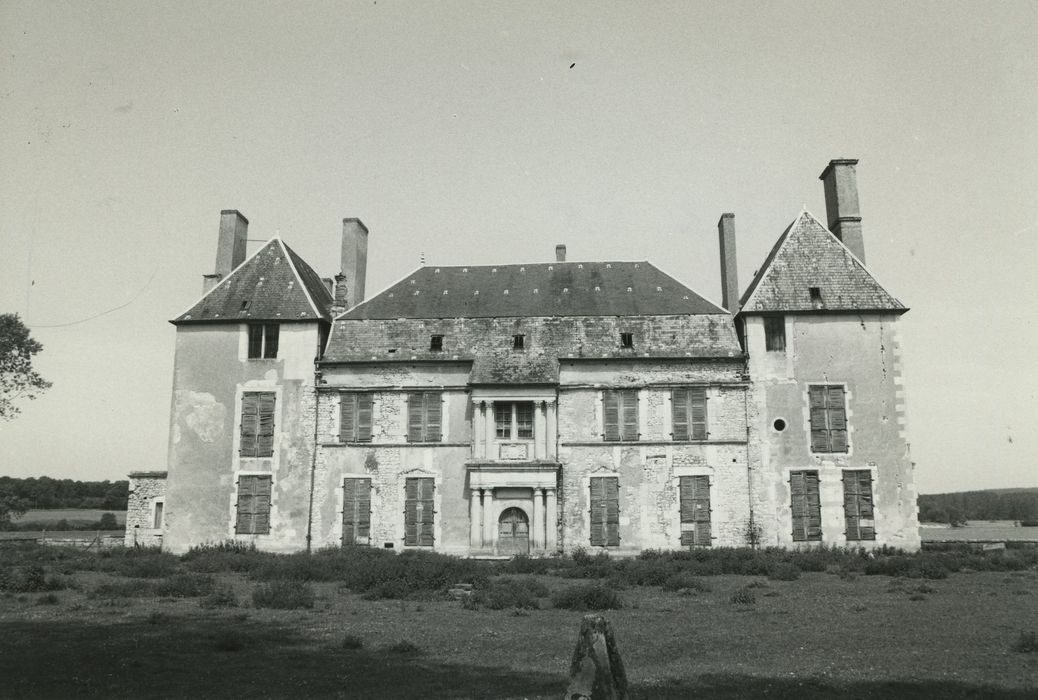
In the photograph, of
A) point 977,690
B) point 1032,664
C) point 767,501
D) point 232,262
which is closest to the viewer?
point 977,690

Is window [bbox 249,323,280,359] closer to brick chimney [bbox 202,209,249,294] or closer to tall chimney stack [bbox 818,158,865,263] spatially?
brick chimney [bbox 202,209,249,294]

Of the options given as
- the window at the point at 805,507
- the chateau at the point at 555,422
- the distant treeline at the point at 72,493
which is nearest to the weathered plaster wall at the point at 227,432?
the chateau at the point at 555,422

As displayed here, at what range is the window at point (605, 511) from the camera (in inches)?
1060

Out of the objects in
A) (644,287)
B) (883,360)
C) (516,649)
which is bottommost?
(516,649)

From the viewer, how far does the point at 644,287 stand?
31031mm

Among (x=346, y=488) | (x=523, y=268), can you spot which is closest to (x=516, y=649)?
(x=346, y=488)

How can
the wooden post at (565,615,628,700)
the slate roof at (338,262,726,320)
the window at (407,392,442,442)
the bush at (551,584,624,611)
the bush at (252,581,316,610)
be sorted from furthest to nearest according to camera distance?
1. the slate roof at (338,262,726,320)
2. the window at (407,392,442,442)
3. the bush at (551,584,624,611)
4. the bush at (252,581,316,610)
5. the wooden post at (565,615,628,700)

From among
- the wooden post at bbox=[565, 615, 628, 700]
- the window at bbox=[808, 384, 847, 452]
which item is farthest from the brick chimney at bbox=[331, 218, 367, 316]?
the wooden post at bbox=[565, 615, 628, 700]

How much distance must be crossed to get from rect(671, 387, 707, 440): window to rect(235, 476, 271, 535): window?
45.7ft

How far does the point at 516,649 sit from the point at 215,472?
766 inches

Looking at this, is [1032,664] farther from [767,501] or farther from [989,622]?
[767,501]

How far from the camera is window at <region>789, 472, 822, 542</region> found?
2656 centimetres

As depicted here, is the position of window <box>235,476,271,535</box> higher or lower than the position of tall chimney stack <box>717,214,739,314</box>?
lower

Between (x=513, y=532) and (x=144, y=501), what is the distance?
53.6 ft
